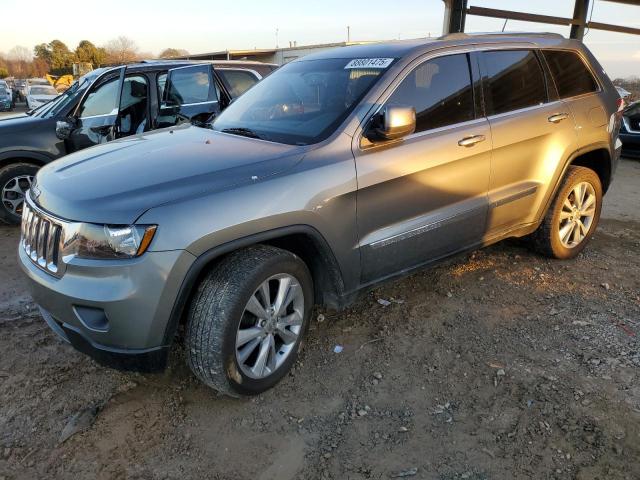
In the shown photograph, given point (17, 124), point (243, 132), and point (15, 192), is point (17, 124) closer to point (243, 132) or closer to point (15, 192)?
point (15, 192)

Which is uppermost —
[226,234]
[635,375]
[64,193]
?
[64,193]

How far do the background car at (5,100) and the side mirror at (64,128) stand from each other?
2588 cm

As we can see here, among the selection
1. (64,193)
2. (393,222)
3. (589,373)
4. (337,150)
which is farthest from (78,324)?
(589,373)

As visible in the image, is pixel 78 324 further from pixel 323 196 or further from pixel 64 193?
pixel 323 196

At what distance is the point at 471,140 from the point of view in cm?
333

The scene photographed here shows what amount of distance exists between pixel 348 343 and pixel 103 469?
1560mm

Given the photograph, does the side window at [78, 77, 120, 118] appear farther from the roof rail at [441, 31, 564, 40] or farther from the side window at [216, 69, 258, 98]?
the roof rail at [441, 31, 564, 40]

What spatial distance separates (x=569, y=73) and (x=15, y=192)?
5734 mm

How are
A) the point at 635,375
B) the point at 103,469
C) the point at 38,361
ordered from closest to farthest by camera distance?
the point at 103,469 → the point at 635,375 → the point at 38,361

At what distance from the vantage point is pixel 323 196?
105 inches

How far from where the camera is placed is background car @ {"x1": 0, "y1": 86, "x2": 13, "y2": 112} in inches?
1055

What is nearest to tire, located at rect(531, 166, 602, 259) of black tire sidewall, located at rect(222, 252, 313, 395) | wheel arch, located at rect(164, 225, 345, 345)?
wheel arch, located at rect(164, 225, 345, 345)

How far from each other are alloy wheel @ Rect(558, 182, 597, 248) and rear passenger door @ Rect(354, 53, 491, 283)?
1.18 metres

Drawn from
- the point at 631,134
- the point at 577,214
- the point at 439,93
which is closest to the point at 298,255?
the point at 439,93
